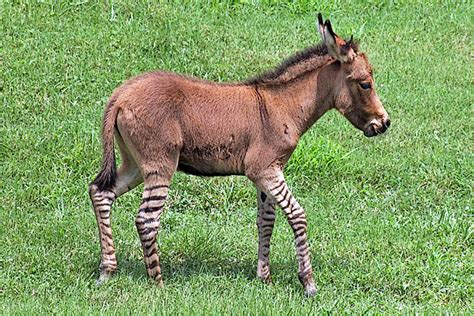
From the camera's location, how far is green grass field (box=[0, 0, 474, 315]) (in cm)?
848

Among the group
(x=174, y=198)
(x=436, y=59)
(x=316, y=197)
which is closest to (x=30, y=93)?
(x=174, y=198)

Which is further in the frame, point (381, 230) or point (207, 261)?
point (381, 230)

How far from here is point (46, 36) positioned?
44.5 feet

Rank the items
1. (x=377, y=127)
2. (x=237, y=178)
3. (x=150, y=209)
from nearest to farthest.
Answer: (x=150, y=209) → (x=377, y=127) → (x=237, y=178)

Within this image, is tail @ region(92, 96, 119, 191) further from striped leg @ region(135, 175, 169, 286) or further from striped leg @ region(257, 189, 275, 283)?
striped leg @ region(257, 189, 275, 283)

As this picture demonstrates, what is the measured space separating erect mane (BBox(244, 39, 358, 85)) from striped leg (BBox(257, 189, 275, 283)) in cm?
103

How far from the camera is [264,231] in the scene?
8906mm

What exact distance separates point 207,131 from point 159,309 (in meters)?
1.80

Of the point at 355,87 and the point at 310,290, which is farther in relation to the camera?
the point at 355,87

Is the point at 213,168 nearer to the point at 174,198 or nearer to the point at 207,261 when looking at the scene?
the point at 207,261

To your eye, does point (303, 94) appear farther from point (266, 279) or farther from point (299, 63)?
point (266, 279)

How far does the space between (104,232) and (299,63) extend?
2.33 meters

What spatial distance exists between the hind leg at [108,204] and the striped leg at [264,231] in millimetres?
1147

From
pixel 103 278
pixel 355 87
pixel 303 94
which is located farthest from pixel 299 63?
pixel 103 278
